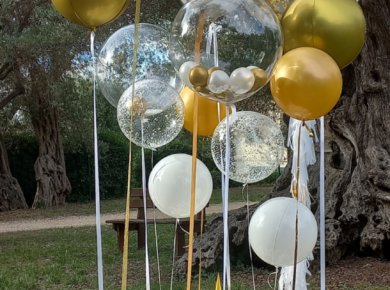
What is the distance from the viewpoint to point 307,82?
2.13 m

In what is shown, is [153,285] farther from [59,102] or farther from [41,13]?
[59,102]

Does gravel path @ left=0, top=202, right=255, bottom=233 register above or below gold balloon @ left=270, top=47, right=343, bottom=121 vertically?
below

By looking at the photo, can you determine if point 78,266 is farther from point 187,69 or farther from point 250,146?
point 187,69

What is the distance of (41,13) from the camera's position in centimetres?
1032

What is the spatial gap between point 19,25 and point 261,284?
8561mm

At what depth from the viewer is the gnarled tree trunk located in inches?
556

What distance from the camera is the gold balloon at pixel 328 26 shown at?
2271mm

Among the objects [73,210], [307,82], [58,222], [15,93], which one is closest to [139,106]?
[307,82]

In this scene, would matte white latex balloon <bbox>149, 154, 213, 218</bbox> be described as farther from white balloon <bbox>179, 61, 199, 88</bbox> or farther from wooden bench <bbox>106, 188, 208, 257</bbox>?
wooden bench <bbox>106, 188, 208, 257</bbox>

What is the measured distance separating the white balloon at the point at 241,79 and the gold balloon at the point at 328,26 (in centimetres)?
50

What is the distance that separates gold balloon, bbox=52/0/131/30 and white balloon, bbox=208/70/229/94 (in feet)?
2.41

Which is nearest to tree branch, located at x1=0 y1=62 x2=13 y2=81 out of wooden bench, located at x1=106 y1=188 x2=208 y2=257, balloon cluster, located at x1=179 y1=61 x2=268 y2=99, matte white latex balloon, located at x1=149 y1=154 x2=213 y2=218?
wooden bench, located at x1=106 y1=188 x2=208 y2=257

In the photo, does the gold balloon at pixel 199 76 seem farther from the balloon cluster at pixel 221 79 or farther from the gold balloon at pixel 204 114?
the gold balloon at pixel 204 114

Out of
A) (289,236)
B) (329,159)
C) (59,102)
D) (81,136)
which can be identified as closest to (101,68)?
(289,236)
